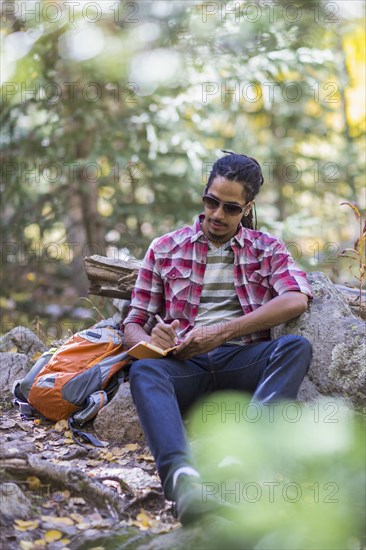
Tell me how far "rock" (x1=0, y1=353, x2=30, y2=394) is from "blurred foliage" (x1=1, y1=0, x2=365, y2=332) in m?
3.81

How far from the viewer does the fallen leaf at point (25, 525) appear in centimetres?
310

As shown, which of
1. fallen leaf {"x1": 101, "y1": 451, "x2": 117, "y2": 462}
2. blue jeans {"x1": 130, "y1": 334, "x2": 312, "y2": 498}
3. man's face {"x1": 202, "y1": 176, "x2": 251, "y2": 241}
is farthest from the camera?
man's face {"x1": 202, "y1": 176, "x2": 251, "y2": 241}

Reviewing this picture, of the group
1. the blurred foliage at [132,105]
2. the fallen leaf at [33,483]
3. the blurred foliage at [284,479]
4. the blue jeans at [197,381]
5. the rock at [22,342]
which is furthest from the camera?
the blurred foliage at [132,105]

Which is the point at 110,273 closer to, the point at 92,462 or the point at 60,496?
the point at 92,462

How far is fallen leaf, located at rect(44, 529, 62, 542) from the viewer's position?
10.1 feet

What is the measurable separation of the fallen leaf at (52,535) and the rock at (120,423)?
1.30m

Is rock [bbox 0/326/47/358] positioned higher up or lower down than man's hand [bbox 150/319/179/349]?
lower down

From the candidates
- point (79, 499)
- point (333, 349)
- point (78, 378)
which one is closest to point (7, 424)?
point (78, 378)

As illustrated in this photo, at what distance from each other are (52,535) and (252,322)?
1.68 meters

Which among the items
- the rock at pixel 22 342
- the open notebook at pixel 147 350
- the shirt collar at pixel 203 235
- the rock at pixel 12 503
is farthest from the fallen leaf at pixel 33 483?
the rock at pixel 22 342

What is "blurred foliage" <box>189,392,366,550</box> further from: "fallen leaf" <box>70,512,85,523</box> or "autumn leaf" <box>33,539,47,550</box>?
"autumn leaf" <box>33,539,47,550</box>

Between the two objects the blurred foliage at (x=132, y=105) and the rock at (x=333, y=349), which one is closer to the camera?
the rock at (x=333, y=349)

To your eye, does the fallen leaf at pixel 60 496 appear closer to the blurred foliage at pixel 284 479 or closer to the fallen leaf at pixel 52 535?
the fallen leaf at pixel 52 535

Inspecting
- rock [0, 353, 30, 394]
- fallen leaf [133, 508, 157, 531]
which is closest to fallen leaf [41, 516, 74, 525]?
fallen leaf [133, 508, 157, 531]
